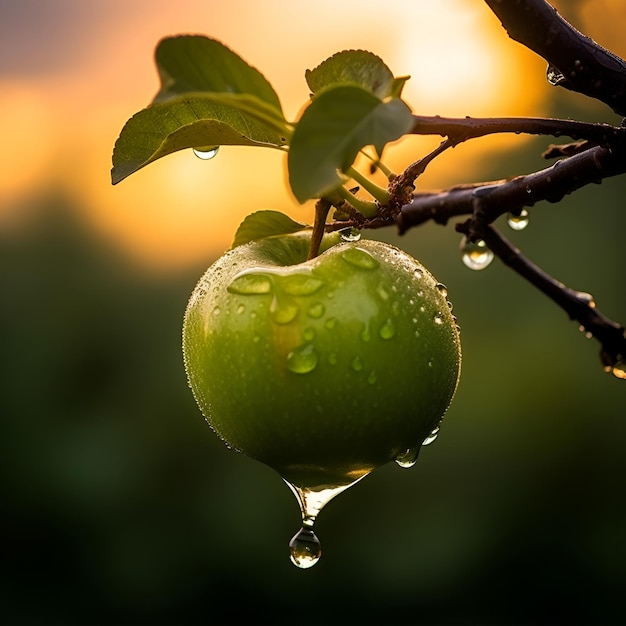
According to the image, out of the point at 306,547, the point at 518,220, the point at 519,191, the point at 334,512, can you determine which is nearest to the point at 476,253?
the point at 518,220

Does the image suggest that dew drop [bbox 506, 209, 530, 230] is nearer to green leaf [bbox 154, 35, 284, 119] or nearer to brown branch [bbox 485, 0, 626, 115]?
brown branch [bbox 485, 0, 626, 115]

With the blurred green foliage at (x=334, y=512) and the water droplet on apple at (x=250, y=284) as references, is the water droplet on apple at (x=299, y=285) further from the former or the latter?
the blurred green foliage at (x=334, y=512)

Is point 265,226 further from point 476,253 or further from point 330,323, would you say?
point 476,253

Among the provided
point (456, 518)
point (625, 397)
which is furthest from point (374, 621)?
point (625, 397)

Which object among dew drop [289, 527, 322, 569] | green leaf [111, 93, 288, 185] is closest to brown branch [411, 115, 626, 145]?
green leaf [111, 93, 288, 185]

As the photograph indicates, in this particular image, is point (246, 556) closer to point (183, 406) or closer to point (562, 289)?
point (183, 406)

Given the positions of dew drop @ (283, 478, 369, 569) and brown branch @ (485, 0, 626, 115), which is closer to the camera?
brown branch @ (485, 0, 626, 115)
